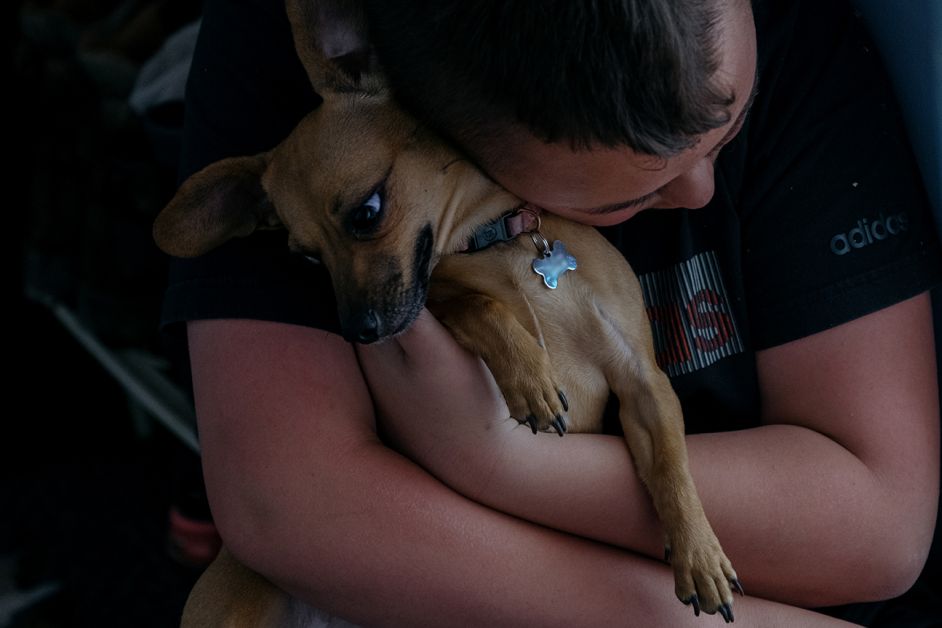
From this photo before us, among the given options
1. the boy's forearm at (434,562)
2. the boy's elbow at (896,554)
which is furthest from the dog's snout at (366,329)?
the boy's elbow at (896,554)

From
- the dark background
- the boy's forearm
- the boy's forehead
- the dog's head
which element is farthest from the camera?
the dark background

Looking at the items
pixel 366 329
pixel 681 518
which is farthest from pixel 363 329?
pixel 681 518

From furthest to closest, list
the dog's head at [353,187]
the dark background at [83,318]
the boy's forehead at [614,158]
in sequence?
the dark background at [83,318]
the dog's head at [353,187]
the boy's forehead at [614,158]

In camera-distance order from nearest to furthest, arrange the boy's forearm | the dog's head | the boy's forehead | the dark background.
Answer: the boy's forehead < the boy's forearm < the dog's head < the dark background

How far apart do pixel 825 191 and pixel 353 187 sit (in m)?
0.58

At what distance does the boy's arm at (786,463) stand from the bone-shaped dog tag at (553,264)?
0.17 m

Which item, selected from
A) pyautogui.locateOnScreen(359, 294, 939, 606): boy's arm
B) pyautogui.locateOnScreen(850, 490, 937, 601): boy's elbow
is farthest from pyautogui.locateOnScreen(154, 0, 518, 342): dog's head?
pyautogui.locateOnScreen(850, 490, 937, 601): boy's elbow

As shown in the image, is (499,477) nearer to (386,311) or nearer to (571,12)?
(386,311)

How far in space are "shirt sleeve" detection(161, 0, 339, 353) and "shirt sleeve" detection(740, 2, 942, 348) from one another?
542 millimetres

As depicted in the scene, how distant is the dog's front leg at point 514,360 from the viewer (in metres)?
1.21

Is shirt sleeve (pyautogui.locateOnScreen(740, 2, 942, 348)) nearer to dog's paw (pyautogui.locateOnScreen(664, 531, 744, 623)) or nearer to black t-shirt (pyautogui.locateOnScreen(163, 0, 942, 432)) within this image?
black t-shirt (pyautogui.locateOnScreen(163, 0, 942, 432))

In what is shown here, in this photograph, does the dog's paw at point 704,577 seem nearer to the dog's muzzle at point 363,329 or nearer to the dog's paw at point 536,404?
the dog's paw at point 536,404

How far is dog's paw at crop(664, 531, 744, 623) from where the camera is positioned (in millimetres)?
1185

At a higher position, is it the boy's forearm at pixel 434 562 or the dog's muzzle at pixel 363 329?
the dog's muzzle at pixel 363 329
